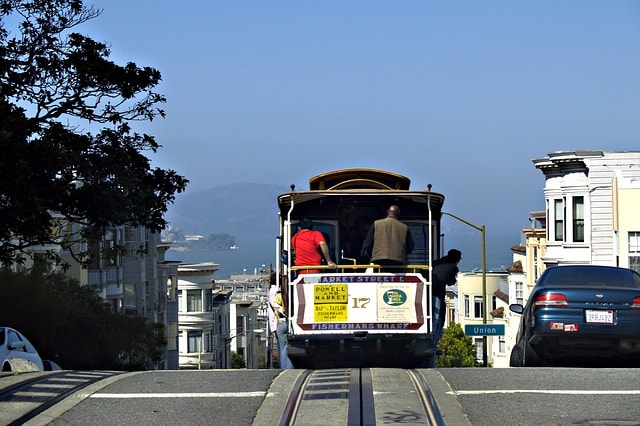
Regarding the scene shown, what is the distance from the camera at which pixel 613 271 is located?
16.1 metres

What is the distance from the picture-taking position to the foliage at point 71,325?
1277 inches

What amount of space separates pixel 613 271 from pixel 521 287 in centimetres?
4902

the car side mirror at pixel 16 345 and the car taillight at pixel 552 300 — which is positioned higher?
the car taillight at pixel 552 300

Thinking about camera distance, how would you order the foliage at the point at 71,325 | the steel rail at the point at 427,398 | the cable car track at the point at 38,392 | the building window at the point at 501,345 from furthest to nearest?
the building window at the point at 501,345
the foliage at the point at 71,325
the cable car track at the point at 38,392
the steel rail at the point at 427,398

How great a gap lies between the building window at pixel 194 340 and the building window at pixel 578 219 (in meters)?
28.5

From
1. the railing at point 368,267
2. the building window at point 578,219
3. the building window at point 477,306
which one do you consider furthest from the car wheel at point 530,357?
the building window at point 477,306

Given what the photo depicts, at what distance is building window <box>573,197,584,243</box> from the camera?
5147 cm

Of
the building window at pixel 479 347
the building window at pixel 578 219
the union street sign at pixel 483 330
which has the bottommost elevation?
the building window at pixel 479 347

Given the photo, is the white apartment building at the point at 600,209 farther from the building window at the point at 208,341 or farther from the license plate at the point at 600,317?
the license plate at the point at 600,317

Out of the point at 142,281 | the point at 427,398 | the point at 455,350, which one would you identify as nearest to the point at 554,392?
the point at 427,398

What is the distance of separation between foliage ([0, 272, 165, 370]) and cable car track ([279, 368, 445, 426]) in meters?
19.4

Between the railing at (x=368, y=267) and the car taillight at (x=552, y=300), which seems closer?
the car taillight at (x=552, y=300)

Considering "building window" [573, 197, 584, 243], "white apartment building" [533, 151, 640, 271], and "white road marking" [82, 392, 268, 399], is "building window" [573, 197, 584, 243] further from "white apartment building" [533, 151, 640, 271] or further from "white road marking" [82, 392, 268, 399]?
"white road marking" [82, 392, 268, 399]

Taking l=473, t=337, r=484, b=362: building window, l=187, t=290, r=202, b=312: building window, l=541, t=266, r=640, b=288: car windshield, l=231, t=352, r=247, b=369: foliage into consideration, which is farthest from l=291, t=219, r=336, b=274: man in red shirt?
l=231, t=352, r=247, b=369: foliage
